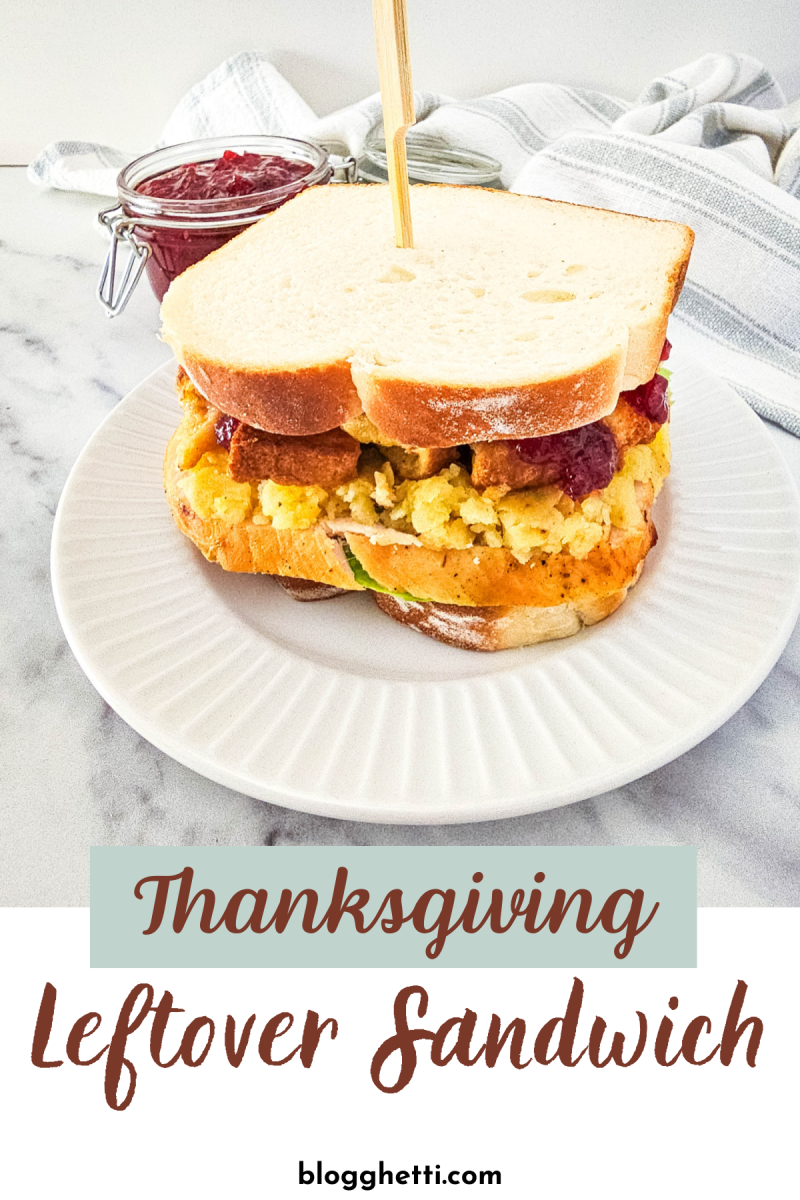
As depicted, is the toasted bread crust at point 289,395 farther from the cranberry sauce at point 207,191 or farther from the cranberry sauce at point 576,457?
the cranberry sauce at point 207,191

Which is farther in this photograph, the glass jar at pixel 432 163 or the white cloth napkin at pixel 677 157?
A: the glass jar at pixel 432 163

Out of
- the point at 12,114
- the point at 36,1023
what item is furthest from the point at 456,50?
the point at 36,1023

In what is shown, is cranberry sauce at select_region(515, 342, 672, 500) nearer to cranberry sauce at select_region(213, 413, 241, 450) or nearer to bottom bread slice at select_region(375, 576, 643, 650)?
bottom bread slice at select_region(375, 576, 643, 650)

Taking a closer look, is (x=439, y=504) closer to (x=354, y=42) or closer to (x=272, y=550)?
(x=272, y=550)

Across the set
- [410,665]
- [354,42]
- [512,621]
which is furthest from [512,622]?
[354,42]

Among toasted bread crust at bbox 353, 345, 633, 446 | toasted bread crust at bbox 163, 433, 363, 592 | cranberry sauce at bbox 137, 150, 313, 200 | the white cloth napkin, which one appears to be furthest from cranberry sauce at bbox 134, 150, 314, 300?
toasted bread crust at bbox 353, 345, 633, 446

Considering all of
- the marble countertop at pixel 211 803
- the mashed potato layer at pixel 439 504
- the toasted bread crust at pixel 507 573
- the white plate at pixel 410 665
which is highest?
the mashed potato layer at pixel 439 504

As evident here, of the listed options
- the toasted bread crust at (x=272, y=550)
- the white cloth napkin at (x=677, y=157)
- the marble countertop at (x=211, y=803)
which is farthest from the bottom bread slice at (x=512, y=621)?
the white cloth napkin at (x=677, y=157)
